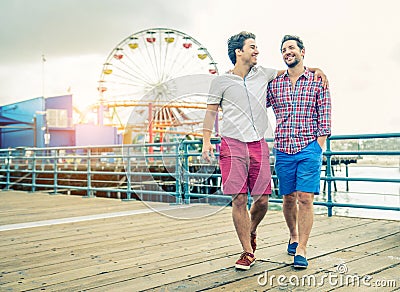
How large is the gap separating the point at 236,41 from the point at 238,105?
0.36 m

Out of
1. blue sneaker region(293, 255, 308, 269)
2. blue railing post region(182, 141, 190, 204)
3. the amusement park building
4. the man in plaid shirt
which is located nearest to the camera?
blue sneaker region(293, 255, 308, 269)

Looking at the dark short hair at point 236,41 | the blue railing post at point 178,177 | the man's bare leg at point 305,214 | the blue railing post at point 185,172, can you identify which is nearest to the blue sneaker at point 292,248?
the man's bare leg at point 305,214

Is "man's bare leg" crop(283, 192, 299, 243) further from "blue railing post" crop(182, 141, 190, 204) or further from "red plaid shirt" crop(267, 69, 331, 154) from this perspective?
"blue railing post" crop(182, 141, 190, 204)

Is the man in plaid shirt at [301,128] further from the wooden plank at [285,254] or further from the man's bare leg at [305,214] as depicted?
the wooden plank at [285,254]

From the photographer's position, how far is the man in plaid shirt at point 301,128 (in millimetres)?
2719

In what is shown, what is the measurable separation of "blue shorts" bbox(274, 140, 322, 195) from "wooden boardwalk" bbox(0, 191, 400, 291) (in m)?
0.44

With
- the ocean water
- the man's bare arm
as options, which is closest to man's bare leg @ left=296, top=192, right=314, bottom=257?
the man's bare arm

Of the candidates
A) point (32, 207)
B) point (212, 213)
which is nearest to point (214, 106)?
point (212, 213)

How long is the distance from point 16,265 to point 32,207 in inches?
142

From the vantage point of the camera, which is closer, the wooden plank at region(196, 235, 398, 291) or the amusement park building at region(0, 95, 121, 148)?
the wooden plank at region(196, 235, 398, 291)

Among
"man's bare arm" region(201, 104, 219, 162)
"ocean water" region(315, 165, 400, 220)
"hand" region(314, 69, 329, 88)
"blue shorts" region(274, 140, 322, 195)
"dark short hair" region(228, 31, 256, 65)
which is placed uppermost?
"dark short hair" region(228, 31, 256, 65)

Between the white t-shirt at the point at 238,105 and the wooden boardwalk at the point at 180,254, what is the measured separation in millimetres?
737

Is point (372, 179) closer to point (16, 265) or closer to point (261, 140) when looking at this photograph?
point (261, 140)

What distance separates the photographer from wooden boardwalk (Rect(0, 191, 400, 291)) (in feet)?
7.95
